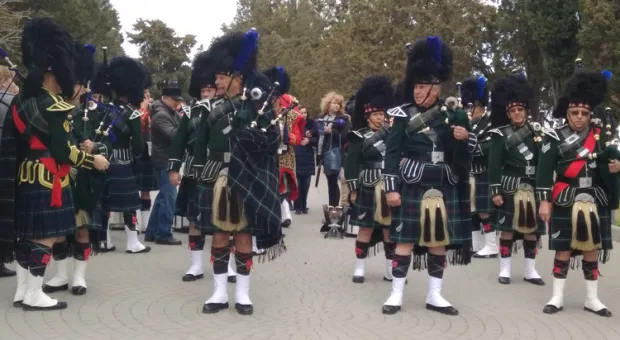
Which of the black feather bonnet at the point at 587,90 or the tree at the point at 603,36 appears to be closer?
the black feather bonnet at the point at 587,90

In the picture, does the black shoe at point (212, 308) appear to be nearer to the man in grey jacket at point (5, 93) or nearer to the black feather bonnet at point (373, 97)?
the man in grey jacket at point (5, 93)

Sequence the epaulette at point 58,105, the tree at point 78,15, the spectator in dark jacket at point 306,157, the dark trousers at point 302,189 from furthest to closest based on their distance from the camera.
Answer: the tree at point 78,15
the dark trousers at point 302,189
the spectator in dark jacket at point 306,157
the epaulette at point 58,105

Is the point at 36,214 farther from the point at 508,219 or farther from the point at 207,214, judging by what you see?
the point at 508,219

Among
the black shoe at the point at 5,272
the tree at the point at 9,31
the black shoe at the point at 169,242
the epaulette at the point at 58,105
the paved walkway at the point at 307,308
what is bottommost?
the paved walkway at the point at 307,308

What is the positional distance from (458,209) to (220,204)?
2.04 m

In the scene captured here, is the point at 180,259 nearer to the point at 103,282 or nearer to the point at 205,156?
the point at 103,282

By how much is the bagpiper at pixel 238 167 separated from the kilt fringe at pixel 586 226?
8.20ft

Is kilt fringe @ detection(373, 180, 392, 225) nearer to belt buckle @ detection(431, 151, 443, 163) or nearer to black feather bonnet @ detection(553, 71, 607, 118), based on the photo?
belt buckle @ detection(431, 151, 443, 163)

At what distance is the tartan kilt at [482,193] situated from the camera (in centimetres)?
868

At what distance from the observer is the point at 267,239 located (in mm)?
6258

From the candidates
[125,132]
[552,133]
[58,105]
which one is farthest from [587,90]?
[125,132]

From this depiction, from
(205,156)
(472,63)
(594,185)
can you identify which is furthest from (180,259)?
(472,63)

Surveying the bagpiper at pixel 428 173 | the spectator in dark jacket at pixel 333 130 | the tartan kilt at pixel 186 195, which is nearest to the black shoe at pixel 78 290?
the tartan kilt at pixel 186 195

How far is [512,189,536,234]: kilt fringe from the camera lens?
24.6 feet
